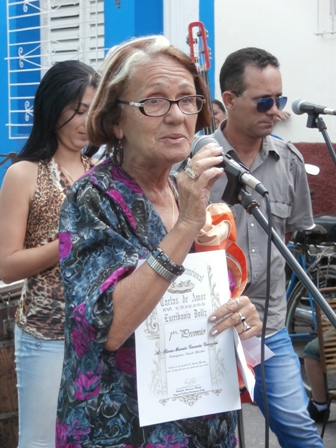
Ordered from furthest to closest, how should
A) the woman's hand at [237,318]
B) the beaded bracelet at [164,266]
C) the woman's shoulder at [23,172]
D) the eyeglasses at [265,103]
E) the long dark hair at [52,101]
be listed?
the eyeglasses at [265,103]
the long dark hair at [52,101]
the woman's shoulder at [23,172]
the woman's hand at [237,318]
the beaded bracelet at [164,266]

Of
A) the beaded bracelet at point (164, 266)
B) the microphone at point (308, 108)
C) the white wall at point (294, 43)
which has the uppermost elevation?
the white wall at point (294, 43)

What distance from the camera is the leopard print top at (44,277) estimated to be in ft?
10.3

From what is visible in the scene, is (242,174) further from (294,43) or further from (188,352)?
(294,43)

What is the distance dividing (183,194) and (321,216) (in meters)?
4.74

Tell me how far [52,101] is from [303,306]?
3589 millimetres

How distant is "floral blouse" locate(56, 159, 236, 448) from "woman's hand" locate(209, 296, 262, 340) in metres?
0.23

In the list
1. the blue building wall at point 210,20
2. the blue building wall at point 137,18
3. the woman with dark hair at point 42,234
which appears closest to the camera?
the woman with dark hair at point 42,234

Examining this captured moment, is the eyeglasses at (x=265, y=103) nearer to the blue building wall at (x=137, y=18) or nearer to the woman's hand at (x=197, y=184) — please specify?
the woman's hand at (x=197, y=184)

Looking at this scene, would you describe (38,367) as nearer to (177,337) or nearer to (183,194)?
(177,337)

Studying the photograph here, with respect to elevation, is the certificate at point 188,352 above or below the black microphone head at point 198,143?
below

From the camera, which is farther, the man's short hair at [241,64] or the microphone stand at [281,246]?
the man's short hair at [241,64]

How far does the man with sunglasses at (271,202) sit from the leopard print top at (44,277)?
0.71 meters

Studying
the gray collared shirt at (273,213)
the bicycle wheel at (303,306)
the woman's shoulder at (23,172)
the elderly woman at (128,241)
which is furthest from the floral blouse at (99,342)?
the bicycle wheel at (303,306)

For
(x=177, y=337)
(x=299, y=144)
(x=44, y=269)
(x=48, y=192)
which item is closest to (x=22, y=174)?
(x=48, y=192)
